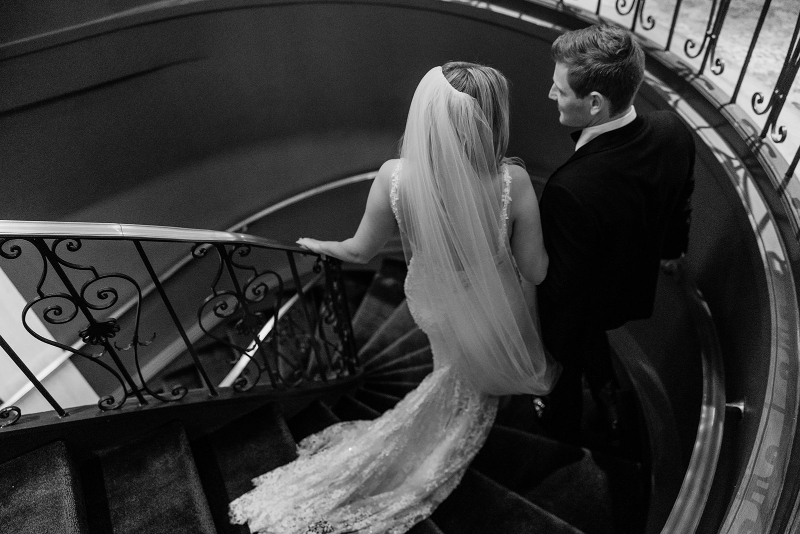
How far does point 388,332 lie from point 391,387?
23.7 inches

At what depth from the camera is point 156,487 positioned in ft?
7.09

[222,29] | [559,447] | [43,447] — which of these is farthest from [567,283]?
[222,29]

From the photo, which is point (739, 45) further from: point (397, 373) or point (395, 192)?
point (397, 373)

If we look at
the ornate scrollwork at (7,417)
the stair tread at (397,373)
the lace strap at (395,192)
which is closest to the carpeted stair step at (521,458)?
the stair tread at (397,373)

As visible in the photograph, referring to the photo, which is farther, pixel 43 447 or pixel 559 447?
pixel 559 447

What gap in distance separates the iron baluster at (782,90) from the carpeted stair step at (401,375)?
209cm

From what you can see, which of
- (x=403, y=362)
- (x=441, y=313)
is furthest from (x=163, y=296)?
(x=403, y=362)

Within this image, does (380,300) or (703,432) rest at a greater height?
(703,432)

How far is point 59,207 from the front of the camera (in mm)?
3127

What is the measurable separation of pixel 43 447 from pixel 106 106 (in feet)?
6.17

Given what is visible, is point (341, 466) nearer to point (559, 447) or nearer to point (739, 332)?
point (559, 447)

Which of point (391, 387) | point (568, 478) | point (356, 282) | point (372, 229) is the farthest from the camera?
point (356, 282)

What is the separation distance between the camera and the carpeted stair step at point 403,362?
3441 millimetres

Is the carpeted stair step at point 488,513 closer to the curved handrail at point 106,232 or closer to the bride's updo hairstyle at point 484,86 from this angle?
the curved handrail at point 106,232
